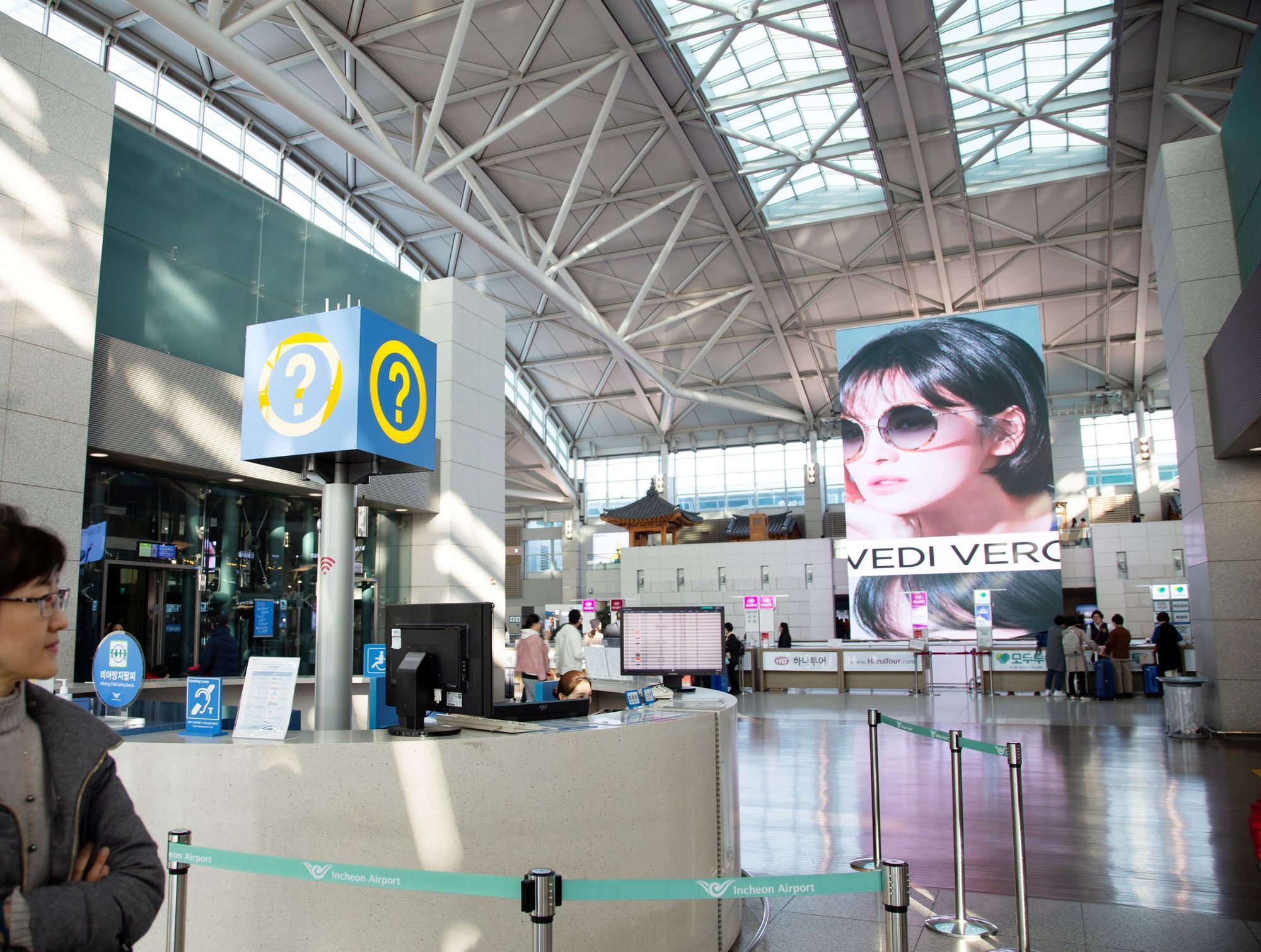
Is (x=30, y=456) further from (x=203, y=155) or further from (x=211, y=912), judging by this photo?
(x=203, y=155)

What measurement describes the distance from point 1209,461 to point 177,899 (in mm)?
11773

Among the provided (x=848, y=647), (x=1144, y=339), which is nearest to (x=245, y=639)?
(x=848, y=647)

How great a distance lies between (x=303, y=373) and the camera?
227 inches

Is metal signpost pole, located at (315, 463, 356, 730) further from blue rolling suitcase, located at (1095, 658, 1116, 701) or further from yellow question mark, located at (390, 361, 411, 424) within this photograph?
blue rolling suitcase, located at (1095, 658, 1116, 701)

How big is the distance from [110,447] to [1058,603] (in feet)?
61.0

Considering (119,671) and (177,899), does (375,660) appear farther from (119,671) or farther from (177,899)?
(177,899)

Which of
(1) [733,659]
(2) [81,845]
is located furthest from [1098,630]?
(2) [81,845]

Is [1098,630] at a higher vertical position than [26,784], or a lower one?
lower

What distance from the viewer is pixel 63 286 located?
311 inches

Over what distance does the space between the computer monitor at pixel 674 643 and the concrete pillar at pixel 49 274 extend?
4.75 metres

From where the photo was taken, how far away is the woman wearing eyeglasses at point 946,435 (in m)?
20.6

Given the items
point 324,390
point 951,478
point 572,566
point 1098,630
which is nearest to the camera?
point 324,390

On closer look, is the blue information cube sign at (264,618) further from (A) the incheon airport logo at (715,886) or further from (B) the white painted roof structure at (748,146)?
(A) the incheon airport logo at (715,886)

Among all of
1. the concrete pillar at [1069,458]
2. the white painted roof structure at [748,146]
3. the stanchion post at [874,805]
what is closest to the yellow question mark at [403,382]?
the stanchion post at [874,805]
